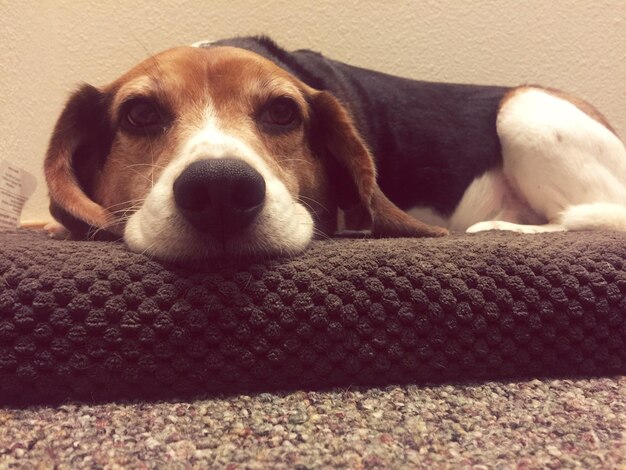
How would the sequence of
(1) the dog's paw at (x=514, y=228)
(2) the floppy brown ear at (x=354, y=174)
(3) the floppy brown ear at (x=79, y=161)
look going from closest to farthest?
(3) the floppy brown ear at (x=79, y=161)
(2) the floppy brown ear at (x=354, y=174)
(1) the dog's paw at (x=514, y=228)

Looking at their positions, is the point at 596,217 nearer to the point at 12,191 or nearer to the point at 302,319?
the point at 302,319

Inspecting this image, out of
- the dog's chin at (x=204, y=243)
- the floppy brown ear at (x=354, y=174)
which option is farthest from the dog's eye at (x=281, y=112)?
the dog's chin at (x=204, y=243)

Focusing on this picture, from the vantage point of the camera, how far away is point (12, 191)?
65.6 inches

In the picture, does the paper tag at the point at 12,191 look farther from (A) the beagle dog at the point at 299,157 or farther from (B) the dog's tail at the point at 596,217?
(B) the dog's tail at the point at 596,217

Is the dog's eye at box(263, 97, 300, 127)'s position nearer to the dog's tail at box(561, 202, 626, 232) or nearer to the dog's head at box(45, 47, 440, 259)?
the dog's head at box(45, 47, 440, 259)

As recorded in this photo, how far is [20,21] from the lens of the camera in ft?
7.75

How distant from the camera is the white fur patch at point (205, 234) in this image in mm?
1025

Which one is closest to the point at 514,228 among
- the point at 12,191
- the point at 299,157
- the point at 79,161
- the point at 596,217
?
the point at 596,217

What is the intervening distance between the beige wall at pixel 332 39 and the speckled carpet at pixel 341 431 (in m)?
1.96

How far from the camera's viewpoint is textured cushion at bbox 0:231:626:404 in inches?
35.5

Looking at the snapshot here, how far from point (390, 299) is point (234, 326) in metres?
0.31

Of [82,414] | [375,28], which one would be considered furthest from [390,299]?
[375,28]

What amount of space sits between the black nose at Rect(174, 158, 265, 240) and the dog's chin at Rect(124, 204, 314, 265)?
0.02 m

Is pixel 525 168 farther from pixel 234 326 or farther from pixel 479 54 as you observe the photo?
pixel 234 326
